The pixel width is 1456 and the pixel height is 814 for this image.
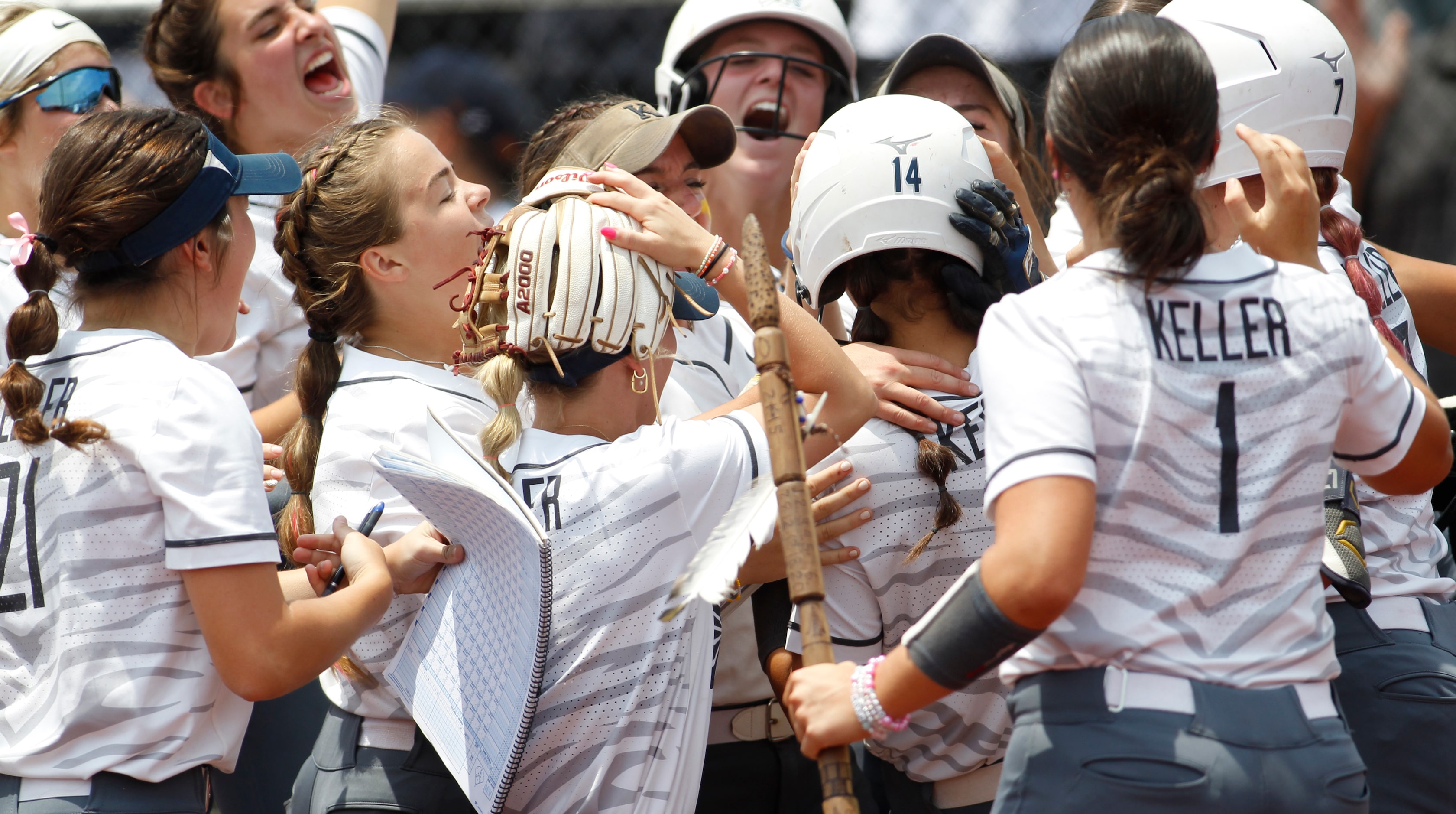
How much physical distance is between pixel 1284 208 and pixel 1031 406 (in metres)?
0.76

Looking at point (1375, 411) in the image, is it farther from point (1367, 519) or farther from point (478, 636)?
point (478, 636)

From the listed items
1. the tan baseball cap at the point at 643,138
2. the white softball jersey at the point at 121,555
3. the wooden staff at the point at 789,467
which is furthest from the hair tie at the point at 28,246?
the wooden staff at the point at 789,467

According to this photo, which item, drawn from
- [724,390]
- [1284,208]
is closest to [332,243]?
[724,390]

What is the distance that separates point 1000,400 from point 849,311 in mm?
A: 1733

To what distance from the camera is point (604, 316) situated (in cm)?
236

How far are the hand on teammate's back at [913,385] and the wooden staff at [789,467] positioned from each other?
Answer: 1.52 ft

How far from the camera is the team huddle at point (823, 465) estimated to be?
6.03 feet

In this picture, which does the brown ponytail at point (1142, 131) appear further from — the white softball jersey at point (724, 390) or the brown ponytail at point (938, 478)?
the white softball jersey at point (724, 390)

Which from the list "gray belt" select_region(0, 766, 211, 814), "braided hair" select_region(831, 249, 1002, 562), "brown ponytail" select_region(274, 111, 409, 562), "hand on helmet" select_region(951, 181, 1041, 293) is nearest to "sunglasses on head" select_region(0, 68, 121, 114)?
"brown ponytail" select_region(274, 111, 409, 562)

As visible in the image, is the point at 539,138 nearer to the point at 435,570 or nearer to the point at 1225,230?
the point at 435,570

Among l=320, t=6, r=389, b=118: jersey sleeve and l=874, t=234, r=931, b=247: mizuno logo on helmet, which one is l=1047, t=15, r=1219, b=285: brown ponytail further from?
l=320, t=6, r=389, b=118: jersey sleeve

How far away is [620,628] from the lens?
91.4 inches

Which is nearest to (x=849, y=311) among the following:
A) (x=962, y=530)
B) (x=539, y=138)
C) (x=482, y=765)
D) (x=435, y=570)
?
(x=539, y=138)

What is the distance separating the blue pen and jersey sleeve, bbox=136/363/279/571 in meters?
0.24
